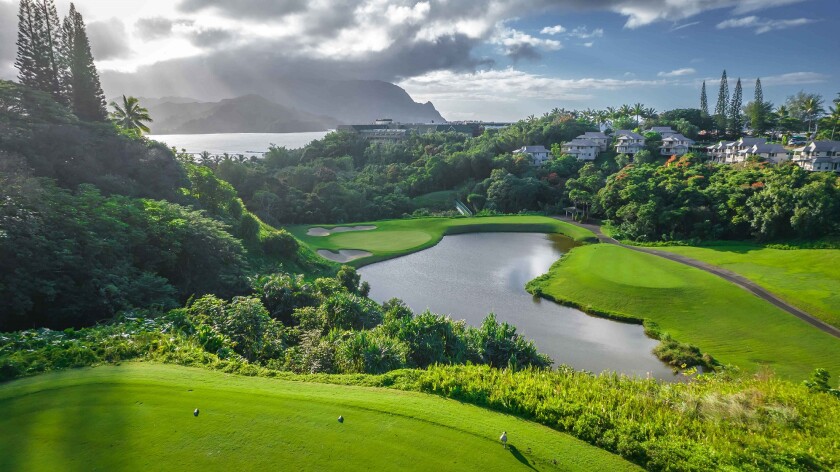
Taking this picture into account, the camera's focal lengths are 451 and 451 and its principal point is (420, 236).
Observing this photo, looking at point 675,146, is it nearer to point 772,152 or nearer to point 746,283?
point 772,152

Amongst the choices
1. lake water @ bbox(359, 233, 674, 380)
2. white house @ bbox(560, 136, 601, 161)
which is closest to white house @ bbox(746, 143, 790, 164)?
white house @ bbox(560, 136, 601, 161)

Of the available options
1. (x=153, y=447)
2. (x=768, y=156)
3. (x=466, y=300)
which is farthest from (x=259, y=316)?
(x=768, y=156)

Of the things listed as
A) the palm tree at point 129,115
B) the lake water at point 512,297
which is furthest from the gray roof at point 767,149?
the palm tree at point 129,115

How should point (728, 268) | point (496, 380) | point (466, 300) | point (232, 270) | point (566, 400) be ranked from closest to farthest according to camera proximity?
point (566, 400)
point (496, 380)
point (232, 270)
point (466, 300)
point (728, 268)

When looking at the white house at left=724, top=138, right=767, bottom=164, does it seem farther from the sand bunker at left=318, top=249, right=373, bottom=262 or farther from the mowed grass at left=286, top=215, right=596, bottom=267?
the sand bunker at left=318, top=249, right=373, bottom=262

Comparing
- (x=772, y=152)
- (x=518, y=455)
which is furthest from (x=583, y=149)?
(x=518, y=455)

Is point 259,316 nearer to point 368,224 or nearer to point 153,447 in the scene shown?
point 153,447
